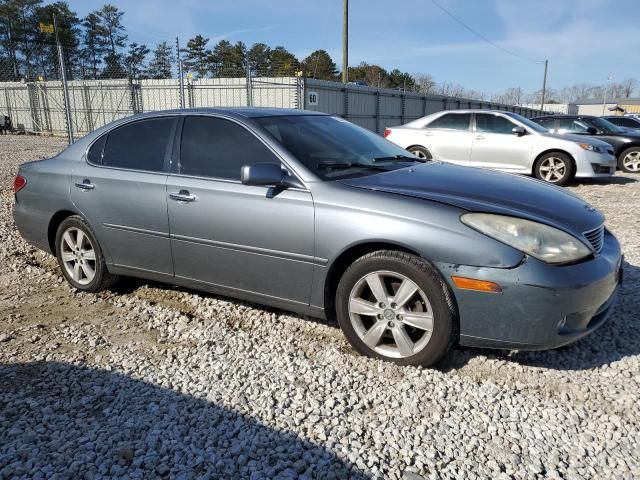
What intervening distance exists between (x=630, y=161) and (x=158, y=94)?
60.8 feet

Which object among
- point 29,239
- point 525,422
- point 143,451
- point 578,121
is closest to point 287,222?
point 143,451

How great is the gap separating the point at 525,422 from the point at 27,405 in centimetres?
259

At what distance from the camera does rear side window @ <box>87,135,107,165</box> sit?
4.25 meters

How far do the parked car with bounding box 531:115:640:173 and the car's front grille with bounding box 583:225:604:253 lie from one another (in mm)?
10217

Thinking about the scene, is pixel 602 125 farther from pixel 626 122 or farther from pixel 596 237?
pixel 596 237

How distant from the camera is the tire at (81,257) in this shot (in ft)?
14.0

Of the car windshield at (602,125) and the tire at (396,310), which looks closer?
the tire at (396,310)

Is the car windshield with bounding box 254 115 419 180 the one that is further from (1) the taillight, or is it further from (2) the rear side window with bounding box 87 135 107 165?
(1) the taillight

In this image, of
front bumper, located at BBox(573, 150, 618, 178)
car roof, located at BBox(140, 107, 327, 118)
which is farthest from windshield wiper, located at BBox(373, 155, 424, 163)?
front bumper, located at BBox(573, 150, 618, 178)

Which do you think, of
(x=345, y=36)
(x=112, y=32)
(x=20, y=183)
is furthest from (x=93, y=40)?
(x=20, y=183)

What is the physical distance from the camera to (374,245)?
307 cm

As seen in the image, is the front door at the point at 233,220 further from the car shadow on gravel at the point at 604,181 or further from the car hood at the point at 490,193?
the car shadow on gravel at the point at 604,181

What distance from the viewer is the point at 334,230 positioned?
122 inches

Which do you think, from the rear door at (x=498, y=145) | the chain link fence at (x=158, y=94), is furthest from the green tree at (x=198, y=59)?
the rear door at (x=498, y=145)
